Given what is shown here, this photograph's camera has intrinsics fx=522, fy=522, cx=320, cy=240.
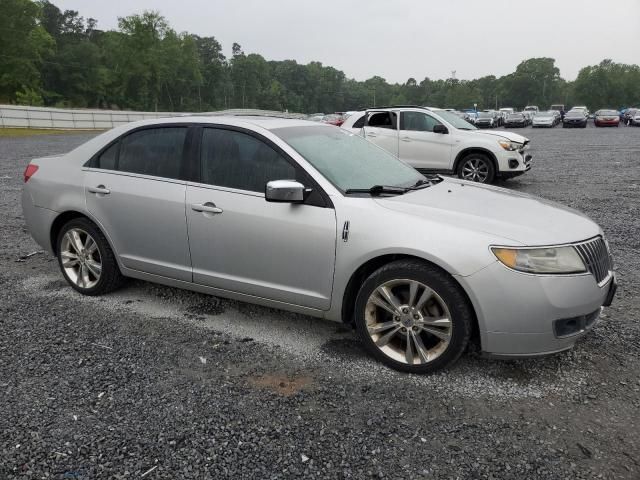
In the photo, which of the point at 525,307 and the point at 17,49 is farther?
the point at 17,49

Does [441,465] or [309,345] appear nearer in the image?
[441,465]

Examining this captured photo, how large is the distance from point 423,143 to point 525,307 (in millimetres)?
8426

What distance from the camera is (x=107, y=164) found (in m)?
4.49

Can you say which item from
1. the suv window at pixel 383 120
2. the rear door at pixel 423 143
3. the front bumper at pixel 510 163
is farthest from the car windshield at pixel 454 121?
the front bumper at pixel 510 163

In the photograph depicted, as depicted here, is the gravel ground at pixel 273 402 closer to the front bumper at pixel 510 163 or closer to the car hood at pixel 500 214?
the car hood at pixel 500 214

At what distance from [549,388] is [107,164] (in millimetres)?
3813

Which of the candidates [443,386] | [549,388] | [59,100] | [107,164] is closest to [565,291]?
[549,388]

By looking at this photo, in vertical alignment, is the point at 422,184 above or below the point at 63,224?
above

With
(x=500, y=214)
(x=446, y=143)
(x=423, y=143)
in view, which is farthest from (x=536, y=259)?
(x=423, y=143)

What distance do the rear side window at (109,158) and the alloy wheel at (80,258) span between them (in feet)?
2.03

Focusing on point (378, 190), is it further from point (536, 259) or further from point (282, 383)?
point (282, 383)

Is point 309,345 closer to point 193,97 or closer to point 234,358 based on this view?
point 234,358

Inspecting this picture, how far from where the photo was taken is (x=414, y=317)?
3240mm

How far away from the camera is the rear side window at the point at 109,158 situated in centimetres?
447
